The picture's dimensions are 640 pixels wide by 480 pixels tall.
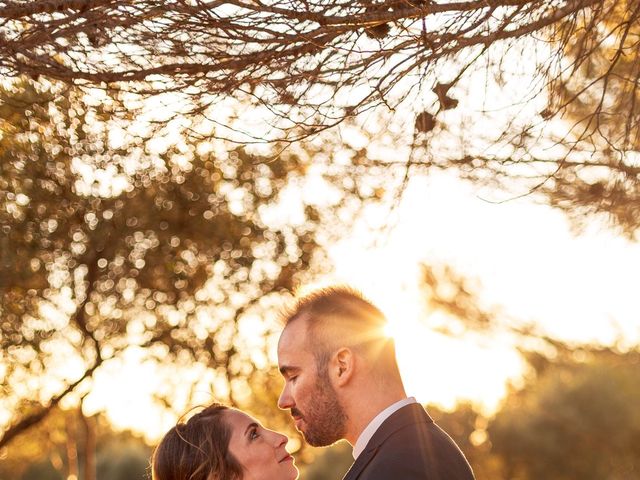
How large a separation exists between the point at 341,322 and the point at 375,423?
444mm

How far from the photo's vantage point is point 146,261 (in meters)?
14.6

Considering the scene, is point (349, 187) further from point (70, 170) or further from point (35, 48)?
point (35, 48)

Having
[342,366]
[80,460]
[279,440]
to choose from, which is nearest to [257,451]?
[279,440]

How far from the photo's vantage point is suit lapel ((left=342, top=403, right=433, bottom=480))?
3.81m

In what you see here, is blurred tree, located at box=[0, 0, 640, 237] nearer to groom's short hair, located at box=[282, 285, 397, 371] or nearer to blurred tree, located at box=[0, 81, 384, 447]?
groom's short hair, located at box=[282, 285, 397, 371]

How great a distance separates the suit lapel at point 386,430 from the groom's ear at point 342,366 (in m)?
0.24

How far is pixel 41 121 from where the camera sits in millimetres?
6172

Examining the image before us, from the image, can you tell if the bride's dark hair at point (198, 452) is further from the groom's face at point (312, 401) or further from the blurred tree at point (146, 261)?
the blurred tree at point (146, 261)

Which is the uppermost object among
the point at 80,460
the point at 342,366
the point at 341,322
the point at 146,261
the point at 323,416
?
the point at 80,460

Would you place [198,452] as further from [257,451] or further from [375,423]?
[375,423]

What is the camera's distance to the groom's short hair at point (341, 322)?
13.4 ft

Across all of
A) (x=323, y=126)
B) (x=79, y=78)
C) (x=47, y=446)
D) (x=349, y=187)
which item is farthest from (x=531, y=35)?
(x=47, y=446)

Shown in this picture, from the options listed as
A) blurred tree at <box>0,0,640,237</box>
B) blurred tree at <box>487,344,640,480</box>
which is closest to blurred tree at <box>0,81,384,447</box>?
blurred tree at <box>0,0,640,237</box>

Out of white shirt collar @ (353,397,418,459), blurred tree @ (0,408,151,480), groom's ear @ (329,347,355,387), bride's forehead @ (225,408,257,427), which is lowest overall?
white shirt collar @ (353,397,418,459)
